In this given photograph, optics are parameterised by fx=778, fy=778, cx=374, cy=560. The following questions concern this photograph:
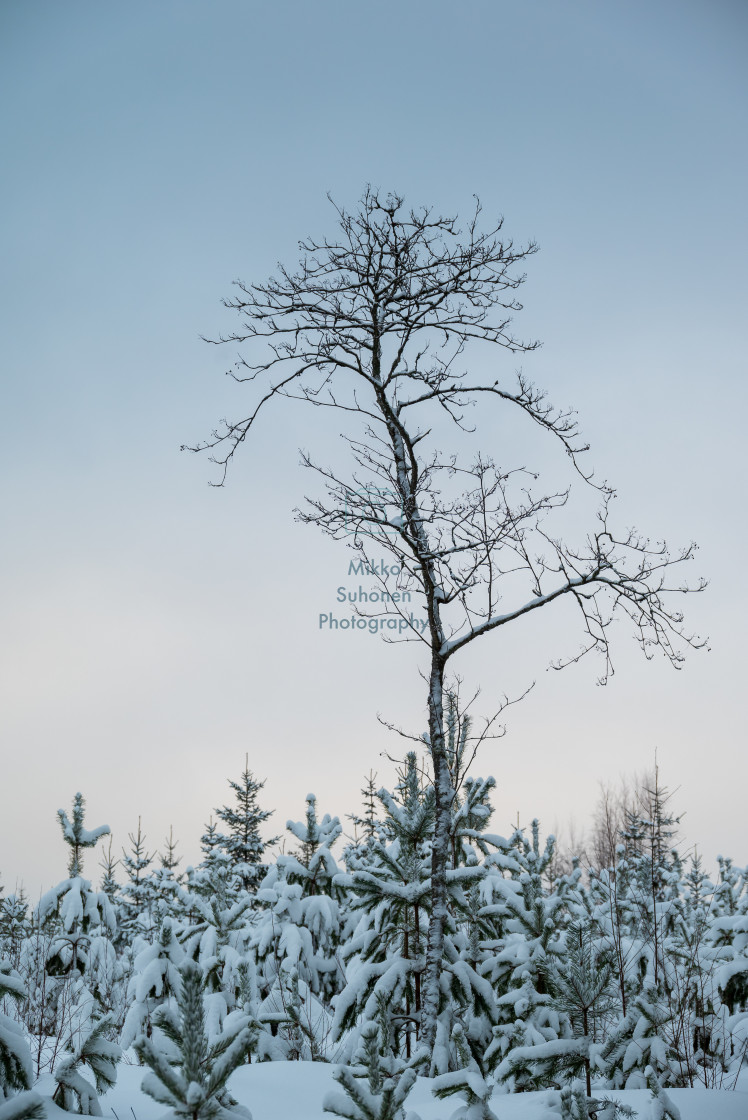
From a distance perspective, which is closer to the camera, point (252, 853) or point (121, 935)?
point (121, 935)

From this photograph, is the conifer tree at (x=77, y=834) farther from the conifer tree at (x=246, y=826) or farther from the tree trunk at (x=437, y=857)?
the conifer tree at (x=246, y=826)

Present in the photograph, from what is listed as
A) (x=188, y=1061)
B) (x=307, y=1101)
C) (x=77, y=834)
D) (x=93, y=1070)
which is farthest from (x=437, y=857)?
(x=77, y=834)

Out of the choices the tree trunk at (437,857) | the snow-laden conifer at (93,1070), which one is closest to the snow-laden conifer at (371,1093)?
the snow-laden conifer at (93,1070)

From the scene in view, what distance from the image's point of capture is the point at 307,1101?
5.16 m

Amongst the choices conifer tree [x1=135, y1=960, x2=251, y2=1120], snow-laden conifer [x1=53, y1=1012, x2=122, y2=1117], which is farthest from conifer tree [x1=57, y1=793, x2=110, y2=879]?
conifer tree [x1=135, y1=960, x2=251, y2=1120]

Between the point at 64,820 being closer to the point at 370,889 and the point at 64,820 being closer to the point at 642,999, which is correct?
the point at 370,889

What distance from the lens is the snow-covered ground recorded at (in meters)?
4.55

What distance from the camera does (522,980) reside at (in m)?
6.84

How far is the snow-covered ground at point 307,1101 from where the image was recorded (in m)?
4.55

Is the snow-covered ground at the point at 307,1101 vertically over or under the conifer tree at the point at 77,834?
under

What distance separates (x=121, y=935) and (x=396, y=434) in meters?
13.8

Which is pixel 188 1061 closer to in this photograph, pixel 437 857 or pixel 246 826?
pixel 437 857

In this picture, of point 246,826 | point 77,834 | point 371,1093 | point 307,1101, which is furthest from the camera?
point 246,826

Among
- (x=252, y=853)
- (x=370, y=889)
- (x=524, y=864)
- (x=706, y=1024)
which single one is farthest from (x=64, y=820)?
(x=252, y=853)
